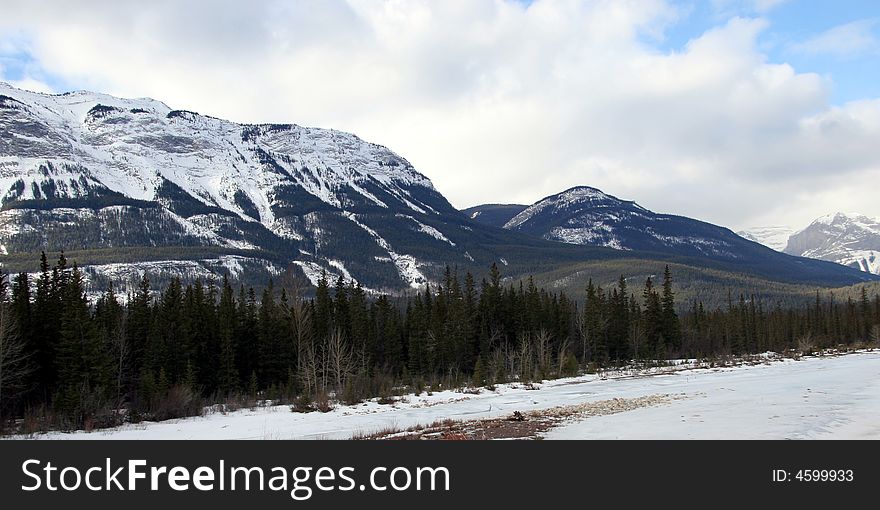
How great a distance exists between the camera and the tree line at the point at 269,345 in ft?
137

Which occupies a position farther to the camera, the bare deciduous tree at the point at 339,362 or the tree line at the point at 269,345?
the bare deciduous tree at the point at 339,362

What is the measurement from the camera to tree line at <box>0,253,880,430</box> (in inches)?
1644

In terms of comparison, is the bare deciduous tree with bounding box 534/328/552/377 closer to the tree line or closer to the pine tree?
the tree line

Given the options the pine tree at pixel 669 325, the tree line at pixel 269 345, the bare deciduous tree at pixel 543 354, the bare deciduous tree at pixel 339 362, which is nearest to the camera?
the tree line at pixel 269 345

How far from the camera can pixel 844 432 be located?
16734 millimetres

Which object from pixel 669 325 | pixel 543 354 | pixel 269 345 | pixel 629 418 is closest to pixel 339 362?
pixel 269 345

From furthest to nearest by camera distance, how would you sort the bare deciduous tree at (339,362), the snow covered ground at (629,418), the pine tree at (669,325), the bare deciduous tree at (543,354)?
the pine tree at (669,325)
the bare deciduous tree at (543,354)
the bare deciduous tree at (339,362)
the snow covered ground at (629,418)

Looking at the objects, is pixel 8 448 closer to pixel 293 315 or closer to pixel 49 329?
pixel 49 329

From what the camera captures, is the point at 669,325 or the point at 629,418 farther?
the point at 669,325

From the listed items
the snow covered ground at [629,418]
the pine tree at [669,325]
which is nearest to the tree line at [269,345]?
the pine tree at [669,325]

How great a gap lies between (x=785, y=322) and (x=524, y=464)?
465 feet

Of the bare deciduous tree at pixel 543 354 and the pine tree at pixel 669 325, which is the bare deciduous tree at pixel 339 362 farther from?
the pine tree at pixel 669 325

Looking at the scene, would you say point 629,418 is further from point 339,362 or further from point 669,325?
point 669,325

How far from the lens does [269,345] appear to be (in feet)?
204
